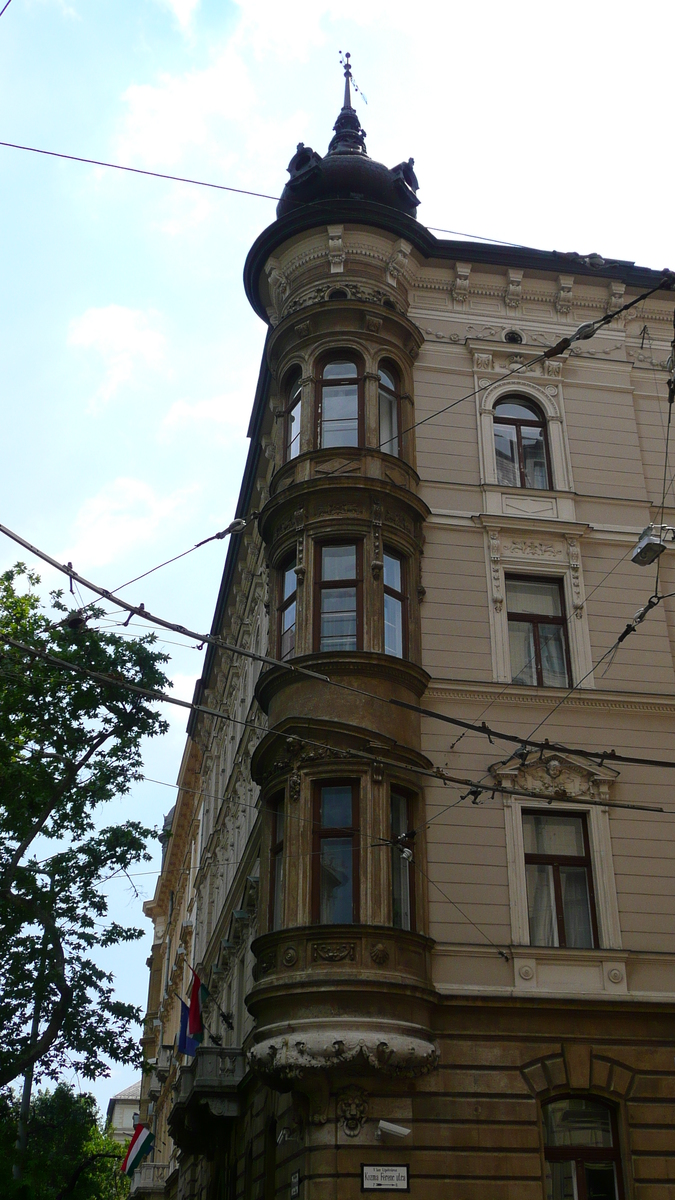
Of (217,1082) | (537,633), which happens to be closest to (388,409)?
(537,633)

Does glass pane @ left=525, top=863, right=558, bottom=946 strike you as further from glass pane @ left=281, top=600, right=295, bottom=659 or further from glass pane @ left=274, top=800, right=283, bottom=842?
glass pane @ left=281, top=600, right=295, bottom=659

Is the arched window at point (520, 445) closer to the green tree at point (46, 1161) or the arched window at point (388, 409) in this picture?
the arched window at point (388, 409)

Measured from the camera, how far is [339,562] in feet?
64.7

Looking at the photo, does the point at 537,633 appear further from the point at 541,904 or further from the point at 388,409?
the point at 388,409

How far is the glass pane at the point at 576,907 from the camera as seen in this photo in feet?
58.4

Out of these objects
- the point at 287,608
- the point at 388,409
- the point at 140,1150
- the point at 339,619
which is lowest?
the point at 140,1150

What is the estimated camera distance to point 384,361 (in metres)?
22.1

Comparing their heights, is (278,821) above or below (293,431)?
below

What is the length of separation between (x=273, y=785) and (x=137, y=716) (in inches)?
405

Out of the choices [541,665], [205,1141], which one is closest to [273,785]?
[541,665]

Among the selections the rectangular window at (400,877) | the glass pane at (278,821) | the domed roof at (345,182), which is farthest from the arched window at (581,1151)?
the domed roof at (345,182)

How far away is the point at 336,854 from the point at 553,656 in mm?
5740

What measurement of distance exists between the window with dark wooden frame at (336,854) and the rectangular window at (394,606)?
2695 mm

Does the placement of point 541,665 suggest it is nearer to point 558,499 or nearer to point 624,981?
point 558,499
